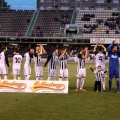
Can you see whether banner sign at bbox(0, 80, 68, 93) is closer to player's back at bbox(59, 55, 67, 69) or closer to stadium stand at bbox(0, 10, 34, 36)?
player's back at bbox(59, 55, 67, 69)

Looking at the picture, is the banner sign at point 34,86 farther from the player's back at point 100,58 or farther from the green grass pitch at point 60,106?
the player's back at point 100,58

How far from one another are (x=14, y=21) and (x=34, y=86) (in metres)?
58.5

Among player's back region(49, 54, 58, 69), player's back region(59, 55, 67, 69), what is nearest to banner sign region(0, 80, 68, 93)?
player's back region(59, 55, 67, 69)

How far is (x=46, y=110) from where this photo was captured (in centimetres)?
1236

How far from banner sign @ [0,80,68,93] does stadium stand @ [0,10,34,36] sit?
52.7m

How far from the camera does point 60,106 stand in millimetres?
13195

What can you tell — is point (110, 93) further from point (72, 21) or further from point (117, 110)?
point (72, 21)

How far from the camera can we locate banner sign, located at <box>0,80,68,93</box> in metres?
16.9

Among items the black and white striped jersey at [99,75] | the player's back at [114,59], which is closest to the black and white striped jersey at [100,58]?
the black and white striped jersey at [99,75]

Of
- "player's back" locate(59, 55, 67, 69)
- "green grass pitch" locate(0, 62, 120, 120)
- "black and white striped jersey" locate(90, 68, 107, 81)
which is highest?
"player's back" locate(59, 55, 67, 69)

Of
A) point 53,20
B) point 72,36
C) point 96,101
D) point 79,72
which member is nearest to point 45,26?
point 53,20

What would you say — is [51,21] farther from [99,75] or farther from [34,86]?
[34,86]

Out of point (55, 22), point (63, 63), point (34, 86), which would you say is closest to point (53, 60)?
point (63, 63)

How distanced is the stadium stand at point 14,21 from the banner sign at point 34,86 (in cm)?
5272
